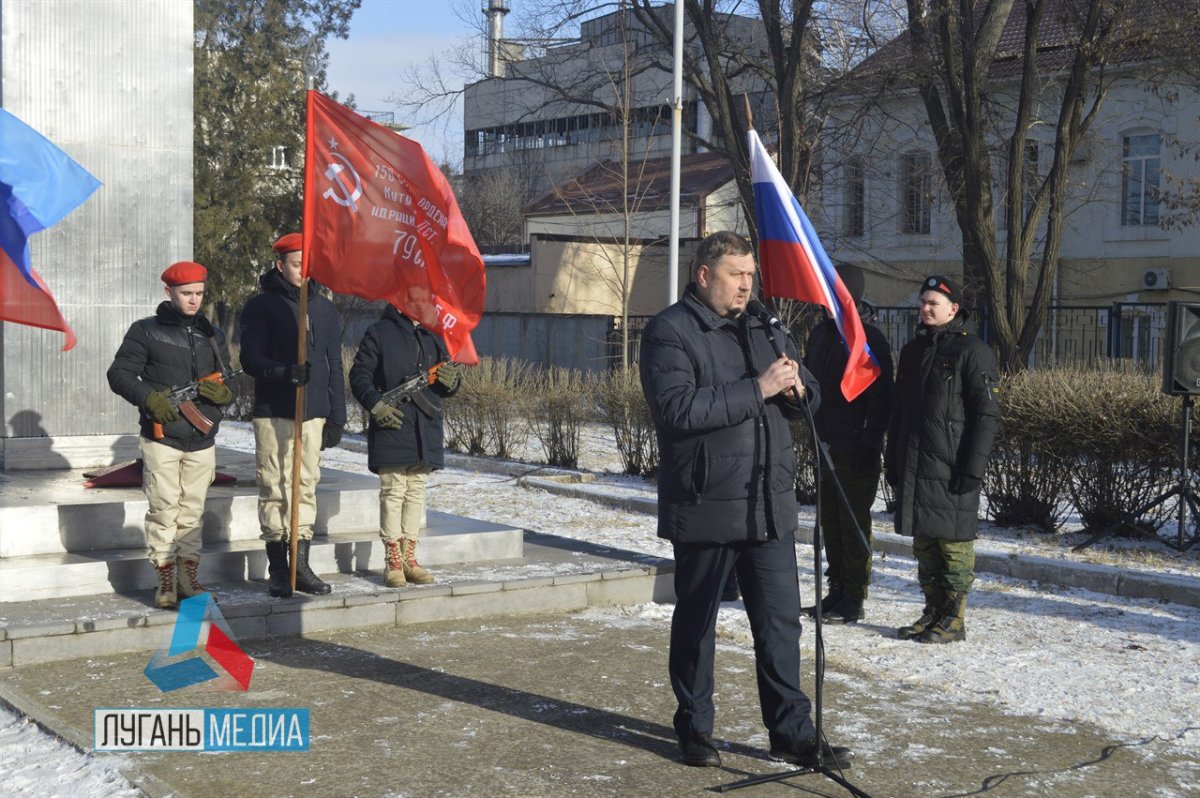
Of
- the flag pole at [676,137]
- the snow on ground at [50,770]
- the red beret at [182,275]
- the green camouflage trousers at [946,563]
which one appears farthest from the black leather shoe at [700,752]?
the flag pole at [676,137]

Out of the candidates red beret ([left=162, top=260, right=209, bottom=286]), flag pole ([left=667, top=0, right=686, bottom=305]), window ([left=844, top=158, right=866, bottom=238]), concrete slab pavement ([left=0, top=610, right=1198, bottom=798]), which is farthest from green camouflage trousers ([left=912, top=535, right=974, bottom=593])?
window ([left=844, top=158, right=866, bottom=238])

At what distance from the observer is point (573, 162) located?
7044 centimetres

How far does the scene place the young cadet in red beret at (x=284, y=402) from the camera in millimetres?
8023

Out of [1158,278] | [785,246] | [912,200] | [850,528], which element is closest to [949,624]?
[850,528]

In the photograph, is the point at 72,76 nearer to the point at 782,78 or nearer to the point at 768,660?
the point at 768,660

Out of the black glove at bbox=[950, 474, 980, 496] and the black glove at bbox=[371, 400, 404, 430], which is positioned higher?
the black glove at bbox=[371, 400, 404, 430]

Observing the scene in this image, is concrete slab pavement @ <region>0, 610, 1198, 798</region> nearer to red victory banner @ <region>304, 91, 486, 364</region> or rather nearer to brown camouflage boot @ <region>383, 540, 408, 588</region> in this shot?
brown camouflage boot @ <region>383, 540, 408, 588</region>

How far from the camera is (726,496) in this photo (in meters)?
5.39

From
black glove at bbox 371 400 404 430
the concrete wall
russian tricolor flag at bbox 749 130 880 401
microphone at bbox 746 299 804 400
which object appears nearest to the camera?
microphone at bbox 746 299 804 400

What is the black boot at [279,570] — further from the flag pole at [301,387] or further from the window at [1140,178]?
the window at [1140,178]

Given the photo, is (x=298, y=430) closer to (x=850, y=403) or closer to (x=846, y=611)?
(x=850, y=403)

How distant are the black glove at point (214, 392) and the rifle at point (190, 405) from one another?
0.06ft

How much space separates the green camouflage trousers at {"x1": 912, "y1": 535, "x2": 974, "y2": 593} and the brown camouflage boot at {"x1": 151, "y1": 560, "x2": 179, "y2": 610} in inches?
156

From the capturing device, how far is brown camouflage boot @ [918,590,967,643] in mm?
7875
